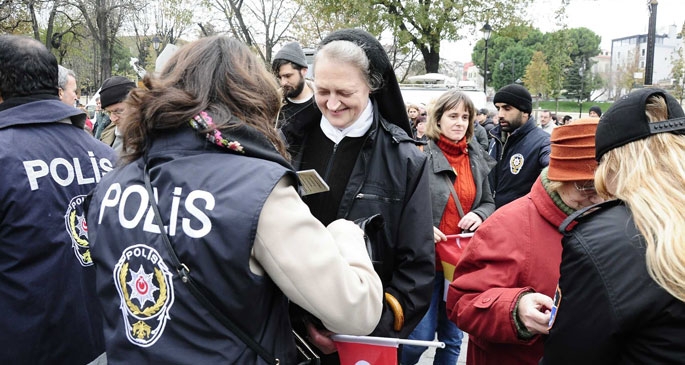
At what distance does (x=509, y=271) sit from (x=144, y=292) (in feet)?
4.42

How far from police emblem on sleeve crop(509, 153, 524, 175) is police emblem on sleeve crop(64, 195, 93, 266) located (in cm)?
407

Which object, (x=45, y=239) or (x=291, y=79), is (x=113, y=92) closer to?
(x=291, y=79)

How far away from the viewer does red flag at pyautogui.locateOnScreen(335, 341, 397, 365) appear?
71.4 inches

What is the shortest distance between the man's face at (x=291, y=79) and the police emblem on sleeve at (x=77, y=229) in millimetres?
2839

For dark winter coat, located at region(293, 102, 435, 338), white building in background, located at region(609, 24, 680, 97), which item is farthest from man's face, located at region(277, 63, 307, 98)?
white building in background, located at region(609, 24, 680, 97)

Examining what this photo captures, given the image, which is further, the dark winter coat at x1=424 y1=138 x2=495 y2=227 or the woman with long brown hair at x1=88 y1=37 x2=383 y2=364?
the dark winter coat at x1=424 y1=138 x2=495 y2=227

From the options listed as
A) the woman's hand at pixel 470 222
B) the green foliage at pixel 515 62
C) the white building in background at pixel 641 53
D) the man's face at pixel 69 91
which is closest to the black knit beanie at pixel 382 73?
the woman's hand at pixel 470 222

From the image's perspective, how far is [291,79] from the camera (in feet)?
17.2

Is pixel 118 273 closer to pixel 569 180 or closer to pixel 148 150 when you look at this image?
pixel 148 150

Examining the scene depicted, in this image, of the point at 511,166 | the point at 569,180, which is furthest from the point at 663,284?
the point at 511,166

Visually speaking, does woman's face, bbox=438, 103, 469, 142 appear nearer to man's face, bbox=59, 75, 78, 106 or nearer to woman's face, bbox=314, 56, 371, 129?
woman's face, bbox=314, 56, 371, 129

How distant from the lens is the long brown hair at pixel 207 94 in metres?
1.55

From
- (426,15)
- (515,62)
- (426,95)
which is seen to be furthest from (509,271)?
(515,62)

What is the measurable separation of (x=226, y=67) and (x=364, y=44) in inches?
34.7
